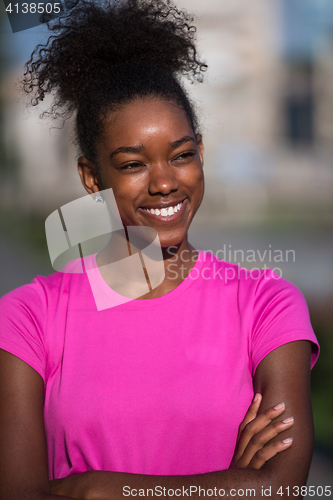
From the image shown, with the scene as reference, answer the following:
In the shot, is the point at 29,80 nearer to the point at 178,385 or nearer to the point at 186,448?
the point at 178,385

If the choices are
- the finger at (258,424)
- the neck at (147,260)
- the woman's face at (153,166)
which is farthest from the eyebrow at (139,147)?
the finger at (258,424)

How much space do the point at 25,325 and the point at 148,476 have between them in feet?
2.17

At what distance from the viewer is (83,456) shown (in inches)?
73.3

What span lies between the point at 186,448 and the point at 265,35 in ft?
36.1

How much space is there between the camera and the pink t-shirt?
1.84m

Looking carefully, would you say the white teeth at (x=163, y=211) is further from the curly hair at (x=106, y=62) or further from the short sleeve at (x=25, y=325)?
the short sleeve at (x=25, y=325)

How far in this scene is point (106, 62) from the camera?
2219 millimetres

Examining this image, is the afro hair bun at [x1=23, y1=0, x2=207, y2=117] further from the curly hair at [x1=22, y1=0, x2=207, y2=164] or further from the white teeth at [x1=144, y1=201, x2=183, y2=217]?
the white teeth at [x1=144, y1=201, x2=183, y2=217]

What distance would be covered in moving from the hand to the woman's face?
28.4 inches

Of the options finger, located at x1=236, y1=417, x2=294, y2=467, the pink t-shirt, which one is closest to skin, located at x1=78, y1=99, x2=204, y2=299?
the pink t-shirt

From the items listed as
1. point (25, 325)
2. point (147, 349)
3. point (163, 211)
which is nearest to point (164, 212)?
point (163, 211)

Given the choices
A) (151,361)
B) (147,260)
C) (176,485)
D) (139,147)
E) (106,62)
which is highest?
(106,62)

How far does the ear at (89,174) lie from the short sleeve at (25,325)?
0.46m

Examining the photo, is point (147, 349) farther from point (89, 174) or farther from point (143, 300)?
point (89, 174)
